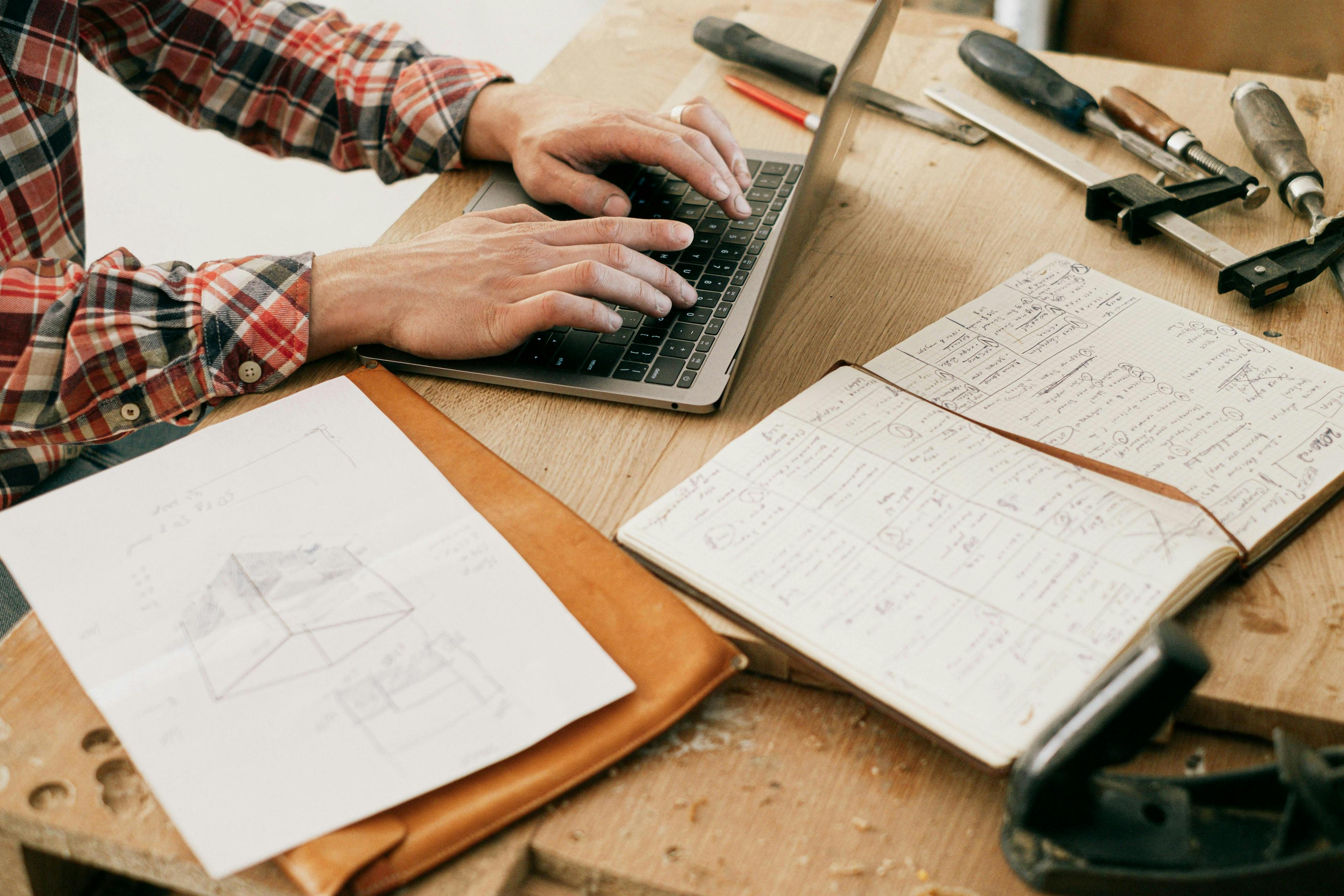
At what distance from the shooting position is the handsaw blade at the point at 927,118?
0.97 m

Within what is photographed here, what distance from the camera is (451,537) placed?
0.55 metres

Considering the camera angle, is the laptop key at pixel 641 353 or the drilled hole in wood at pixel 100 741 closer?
the drilled hole in wood at pixel 100 741

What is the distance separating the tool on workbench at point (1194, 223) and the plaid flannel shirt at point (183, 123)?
22.8 inches

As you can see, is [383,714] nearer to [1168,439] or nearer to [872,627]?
[872,627]

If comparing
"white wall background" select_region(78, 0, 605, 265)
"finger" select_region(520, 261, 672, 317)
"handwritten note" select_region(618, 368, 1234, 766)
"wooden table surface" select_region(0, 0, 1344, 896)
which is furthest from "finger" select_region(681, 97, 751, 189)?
"white wall background" select_region(78, 0, 605, 265)

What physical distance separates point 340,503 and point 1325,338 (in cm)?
70

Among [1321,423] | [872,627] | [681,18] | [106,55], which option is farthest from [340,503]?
[681,18]

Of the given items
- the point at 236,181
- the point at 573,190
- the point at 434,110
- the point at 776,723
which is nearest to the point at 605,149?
the point at 573,190

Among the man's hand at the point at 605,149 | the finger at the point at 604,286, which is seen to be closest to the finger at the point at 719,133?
the man's hand at the point at 605,149

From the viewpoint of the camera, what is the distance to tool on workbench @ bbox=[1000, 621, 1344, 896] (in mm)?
381

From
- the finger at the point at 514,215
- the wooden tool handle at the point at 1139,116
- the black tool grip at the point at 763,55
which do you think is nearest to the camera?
the finger at the point at 514,215

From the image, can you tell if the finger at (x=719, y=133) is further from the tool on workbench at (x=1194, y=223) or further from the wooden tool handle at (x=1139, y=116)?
the wooden tool handle at (x=1139, y=116)

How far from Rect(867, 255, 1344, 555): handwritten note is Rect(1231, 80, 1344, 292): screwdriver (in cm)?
17

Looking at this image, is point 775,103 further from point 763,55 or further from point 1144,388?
point 1144,388
